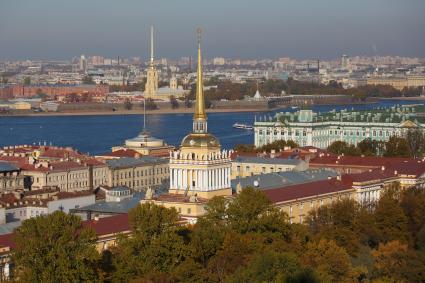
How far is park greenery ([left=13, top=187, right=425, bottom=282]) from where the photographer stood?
11.8m

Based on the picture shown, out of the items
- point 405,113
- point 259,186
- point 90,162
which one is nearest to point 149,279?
point 259,186

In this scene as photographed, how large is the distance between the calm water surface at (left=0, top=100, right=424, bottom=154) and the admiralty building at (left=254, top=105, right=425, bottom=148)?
253cm

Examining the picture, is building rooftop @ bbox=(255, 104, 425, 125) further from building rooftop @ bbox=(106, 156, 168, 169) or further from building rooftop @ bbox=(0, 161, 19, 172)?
building rooftop @ bbox=(0, 161, 19, 172)

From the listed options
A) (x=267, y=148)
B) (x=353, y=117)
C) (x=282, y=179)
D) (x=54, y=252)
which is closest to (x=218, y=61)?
(x=353, y=117)

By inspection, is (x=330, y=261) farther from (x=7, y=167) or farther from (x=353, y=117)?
(x=353, y=117)

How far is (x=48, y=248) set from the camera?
11.9 metres

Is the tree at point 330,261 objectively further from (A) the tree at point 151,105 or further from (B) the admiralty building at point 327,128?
(A) the tree at point 151,105

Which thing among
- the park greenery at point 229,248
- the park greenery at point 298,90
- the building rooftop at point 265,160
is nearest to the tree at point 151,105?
the park greenery at point 298,90

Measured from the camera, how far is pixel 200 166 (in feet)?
53.7

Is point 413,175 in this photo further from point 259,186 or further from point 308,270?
point 308,270

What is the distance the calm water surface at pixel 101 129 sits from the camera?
39.5 m

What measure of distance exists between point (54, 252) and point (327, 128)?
23404 mm

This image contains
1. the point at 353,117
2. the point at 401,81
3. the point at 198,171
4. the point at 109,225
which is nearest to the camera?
the point at 109,225

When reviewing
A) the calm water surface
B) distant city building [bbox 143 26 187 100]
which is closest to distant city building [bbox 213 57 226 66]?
distant city building [bbox 143 26 187 100]
